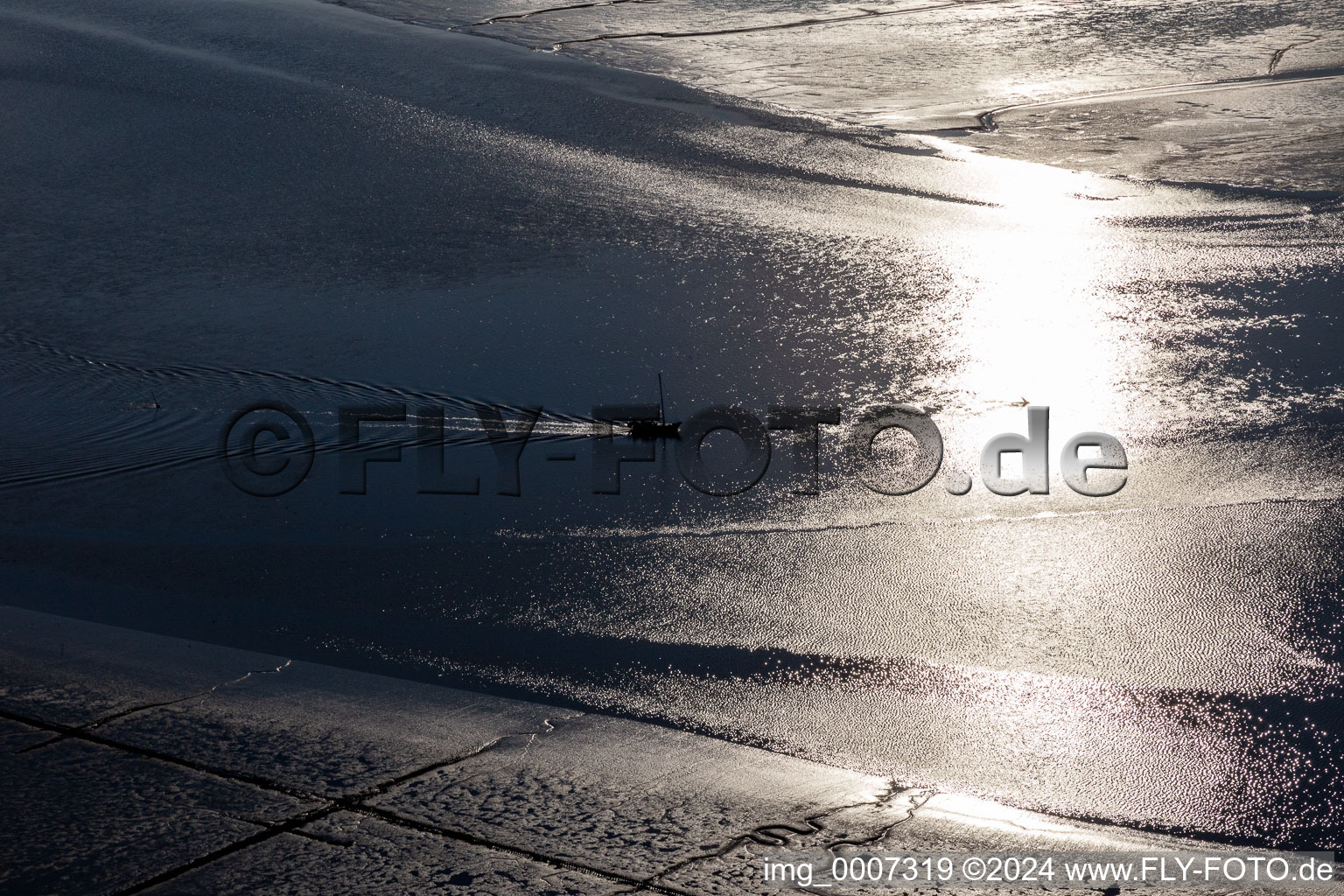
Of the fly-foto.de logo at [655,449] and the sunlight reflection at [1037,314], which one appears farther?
the sunlight reflection at [1037,314]

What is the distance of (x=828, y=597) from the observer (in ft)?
10.8

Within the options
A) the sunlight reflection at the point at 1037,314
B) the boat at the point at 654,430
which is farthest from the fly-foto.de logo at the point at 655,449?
the sunlight reflection at the point at 1037,314

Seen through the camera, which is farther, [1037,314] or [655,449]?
[1037,314]

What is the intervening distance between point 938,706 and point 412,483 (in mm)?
1934

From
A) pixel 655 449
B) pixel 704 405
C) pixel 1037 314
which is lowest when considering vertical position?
pixel 655 449

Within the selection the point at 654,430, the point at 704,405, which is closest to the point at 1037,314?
the point at 704,405

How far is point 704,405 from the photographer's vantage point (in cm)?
444

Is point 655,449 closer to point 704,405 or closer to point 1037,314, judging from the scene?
point 704,405

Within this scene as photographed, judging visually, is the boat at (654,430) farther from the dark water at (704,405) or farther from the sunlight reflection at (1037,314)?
the sunlight reflection at (1037,314)

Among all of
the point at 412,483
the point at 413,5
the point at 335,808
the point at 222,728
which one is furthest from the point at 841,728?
the point at 413,5

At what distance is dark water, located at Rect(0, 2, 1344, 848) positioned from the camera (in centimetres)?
289

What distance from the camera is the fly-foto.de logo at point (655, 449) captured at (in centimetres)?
398

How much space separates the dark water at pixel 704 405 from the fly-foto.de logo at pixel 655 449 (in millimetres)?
44

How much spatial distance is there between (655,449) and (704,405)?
13.3 inches
